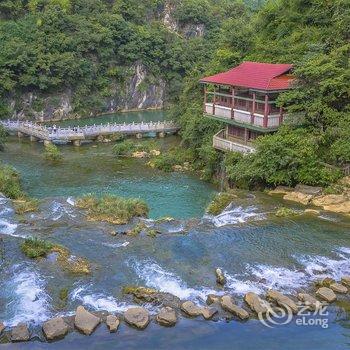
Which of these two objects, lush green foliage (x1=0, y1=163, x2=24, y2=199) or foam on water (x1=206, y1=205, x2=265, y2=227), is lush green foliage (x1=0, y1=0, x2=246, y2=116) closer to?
lush green foliage (x1=0, y1=163, x2=24, y2=199)

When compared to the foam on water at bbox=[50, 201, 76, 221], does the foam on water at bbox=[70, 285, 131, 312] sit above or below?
above

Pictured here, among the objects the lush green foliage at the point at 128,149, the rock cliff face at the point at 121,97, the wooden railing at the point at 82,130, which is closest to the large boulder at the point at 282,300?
the lush green foliage at the point at 128,149

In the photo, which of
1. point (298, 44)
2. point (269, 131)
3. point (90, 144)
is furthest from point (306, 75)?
point (90, 144)

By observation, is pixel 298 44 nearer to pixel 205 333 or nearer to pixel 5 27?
pixel 205 333

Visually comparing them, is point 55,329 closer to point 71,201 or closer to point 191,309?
point 191,309

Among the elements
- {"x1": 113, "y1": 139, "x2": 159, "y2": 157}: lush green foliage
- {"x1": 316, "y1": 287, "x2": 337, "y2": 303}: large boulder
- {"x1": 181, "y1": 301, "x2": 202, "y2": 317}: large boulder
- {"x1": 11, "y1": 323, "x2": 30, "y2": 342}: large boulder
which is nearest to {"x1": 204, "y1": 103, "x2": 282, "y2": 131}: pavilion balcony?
{"x1": 113, "y1": 139, "x2": 159, "y2": 157}: lush green foliage

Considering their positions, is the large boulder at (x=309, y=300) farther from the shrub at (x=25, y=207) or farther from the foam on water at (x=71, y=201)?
the shrub at (x=25, y=207)
